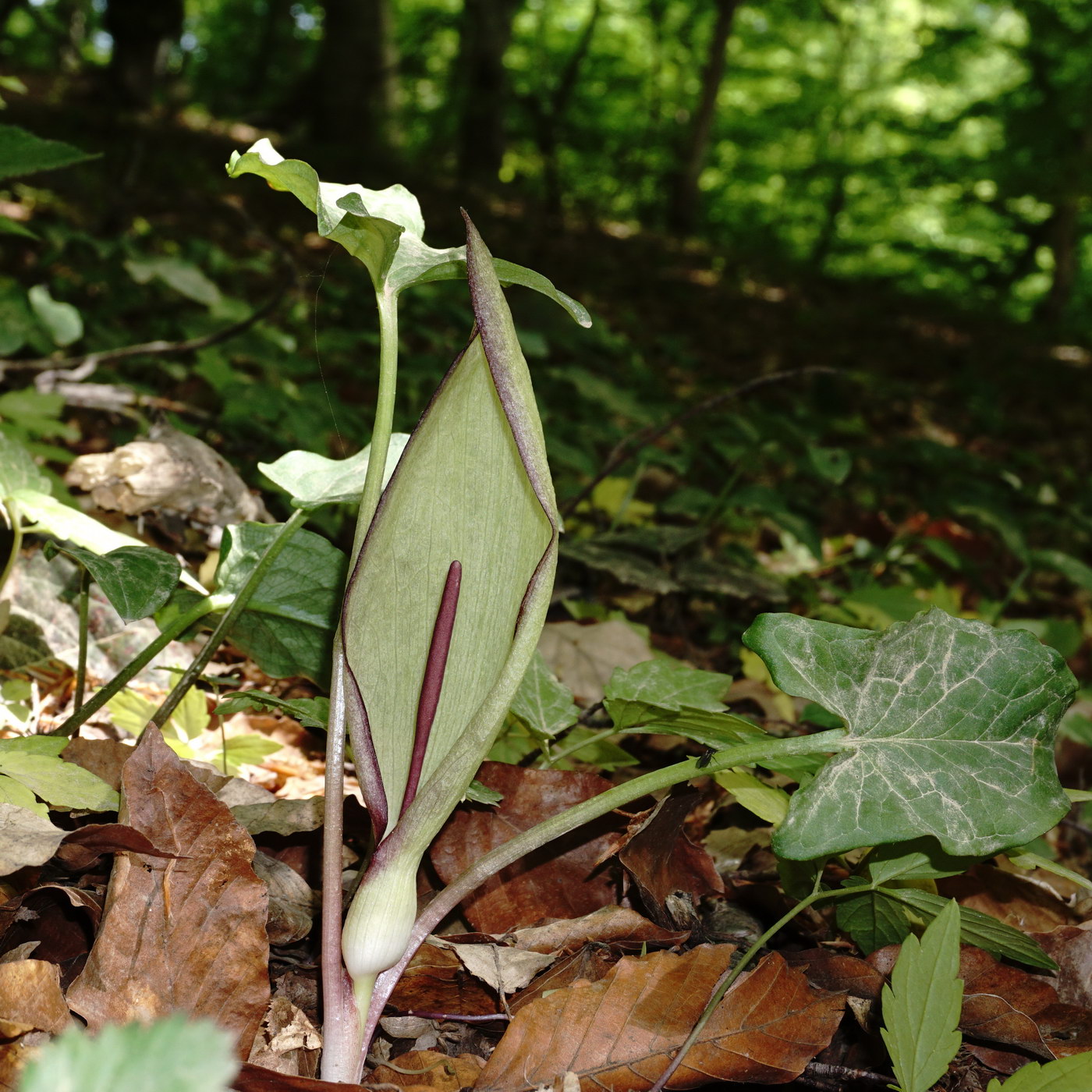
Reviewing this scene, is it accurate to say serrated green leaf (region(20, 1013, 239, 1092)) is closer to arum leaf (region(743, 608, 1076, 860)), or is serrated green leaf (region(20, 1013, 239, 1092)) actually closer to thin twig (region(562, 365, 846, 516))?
arum leaf (region(743, 608, 1076, 860))

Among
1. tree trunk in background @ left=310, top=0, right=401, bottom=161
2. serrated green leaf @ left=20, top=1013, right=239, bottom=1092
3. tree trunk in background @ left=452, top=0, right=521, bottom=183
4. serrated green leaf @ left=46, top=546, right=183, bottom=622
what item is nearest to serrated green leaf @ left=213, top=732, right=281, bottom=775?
serrated green leaf @ left=46, top=546, right=183, bottom=622

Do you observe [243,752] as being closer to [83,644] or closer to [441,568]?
[83,644]

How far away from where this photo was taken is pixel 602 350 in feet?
13.5

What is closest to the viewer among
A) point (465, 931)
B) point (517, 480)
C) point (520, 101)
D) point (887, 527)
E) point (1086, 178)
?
point (517, 480)

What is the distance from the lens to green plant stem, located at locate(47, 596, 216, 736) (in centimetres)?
92

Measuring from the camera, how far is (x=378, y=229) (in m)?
0.74

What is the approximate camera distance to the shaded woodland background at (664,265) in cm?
205

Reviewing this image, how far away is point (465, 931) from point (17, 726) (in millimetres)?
557

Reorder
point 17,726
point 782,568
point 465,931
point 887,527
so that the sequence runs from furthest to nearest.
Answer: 1. point 887,527
2. point 782,568
3. point 17,726
4. point 465,931

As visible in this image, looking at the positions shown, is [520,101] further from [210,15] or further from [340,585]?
[210,15]

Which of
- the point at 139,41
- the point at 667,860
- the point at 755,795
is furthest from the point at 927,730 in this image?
the point at 139,41

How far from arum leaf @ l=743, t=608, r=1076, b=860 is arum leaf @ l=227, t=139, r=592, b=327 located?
0.35 metres

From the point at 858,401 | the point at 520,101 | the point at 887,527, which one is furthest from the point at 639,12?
the point at 887,527

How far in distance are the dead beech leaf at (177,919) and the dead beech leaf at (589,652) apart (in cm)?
69
